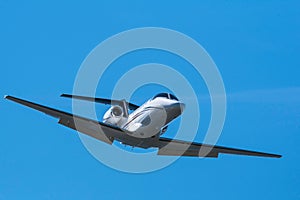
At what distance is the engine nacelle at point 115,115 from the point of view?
63.6 m

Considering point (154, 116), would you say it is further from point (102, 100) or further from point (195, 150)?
point (102, 100)

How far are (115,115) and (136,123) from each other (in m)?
4.44

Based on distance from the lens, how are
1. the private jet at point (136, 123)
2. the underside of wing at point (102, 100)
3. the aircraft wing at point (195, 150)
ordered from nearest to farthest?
the private jet at point (136, 123) < the aircraft wing at point (195, 150) < the underside of wing at point (102, 100)

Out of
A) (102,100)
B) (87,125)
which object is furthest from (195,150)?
(87,125)

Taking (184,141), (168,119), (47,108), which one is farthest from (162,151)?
(47,108)

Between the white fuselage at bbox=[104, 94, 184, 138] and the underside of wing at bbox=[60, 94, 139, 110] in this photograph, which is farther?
the underside of wing at bbox=[60, 94, 139, 110]

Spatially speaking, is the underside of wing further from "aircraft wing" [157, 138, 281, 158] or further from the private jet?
"aircraft wing" [157, 138, 281, 158]

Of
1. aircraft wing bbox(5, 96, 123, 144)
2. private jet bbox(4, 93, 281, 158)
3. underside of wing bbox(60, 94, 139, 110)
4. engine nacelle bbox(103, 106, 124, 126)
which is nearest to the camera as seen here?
aircraft wing bbox(5, 96, 123, 144)

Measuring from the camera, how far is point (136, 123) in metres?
60.2

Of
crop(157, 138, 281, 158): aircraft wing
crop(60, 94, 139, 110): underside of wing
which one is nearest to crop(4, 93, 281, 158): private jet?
crop(157, 138, 281, 158): aircraft wing

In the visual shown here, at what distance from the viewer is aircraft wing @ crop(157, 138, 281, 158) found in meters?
64.9

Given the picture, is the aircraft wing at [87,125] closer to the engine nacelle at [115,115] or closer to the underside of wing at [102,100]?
the engine nacelle at [115,115]

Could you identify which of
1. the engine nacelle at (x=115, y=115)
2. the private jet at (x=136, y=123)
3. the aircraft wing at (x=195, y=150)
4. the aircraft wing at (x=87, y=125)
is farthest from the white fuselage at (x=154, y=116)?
the aircraft wing at (x=195, y=150)

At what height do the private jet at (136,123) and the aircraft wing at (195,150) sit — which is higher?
the aircraft wing at (195,150)
